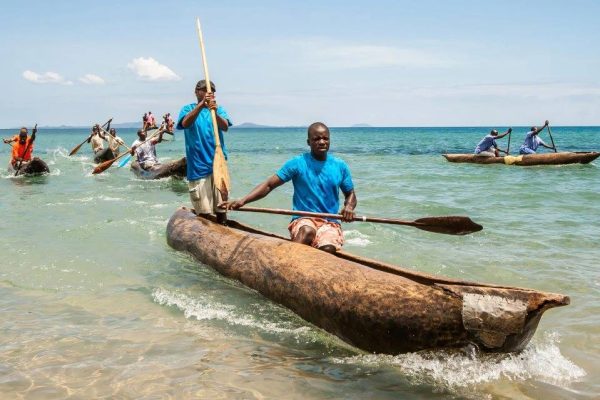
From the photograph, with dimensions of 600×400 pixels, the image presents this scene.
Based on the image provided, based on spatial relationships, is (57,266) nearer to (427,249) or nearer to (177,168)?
(427,249)

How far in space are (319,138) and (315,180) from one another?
0.46 metres

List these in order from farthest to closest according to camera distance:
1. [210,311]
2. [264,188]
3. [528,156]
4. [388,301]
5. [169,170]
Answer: [528,156] → [169,170] → [264,188] → [210,311] → [388,301]

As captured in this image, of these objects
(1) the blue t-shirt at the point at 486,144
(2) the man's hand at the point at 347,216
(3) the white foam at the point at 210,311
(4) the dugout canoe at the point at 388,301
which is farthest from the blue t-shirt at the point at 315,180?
(1) the blue t-shirt at the point at 486,144

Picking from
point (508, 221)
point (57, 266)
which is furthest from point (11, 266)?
point (508, 221)

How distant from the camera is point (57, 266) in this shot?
7.53m

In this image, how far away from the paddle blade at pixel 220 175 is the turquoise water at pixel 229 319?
1003 millimetres

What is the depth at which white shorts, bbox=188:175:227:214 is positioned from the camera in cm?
762

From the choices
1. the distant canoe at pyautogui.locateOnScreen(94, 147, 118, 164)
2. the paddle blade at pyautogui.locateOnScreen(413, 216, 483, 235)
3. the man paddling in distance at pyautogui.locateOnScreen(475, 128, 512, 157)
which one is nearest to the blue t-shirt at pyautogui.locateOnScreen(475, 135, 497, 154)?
the man paddling in distance at pyautogui.locateOnScreen(475, 128, 512, 157)

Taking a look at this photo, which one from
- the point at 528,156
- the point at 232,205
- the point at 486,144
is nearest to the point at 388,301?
the point at 232,205

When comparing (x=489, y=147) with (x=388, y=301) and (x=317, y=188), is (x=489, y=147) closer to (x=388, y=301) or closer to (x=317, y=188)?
(x=317, y=188)

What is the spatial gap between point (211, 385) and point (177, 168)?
1465 centimetres

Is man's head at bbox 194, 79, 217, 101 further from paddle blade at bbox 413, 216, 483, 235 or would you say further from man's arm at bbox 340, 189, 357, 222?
paddle blade at bbox 413, 216, 483, 235

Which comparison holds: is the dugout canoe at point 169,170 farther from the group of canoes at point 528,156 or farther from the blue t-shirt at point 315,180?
the blue t-shirt at point 315,180

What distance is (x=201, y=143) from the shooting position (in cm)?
750
